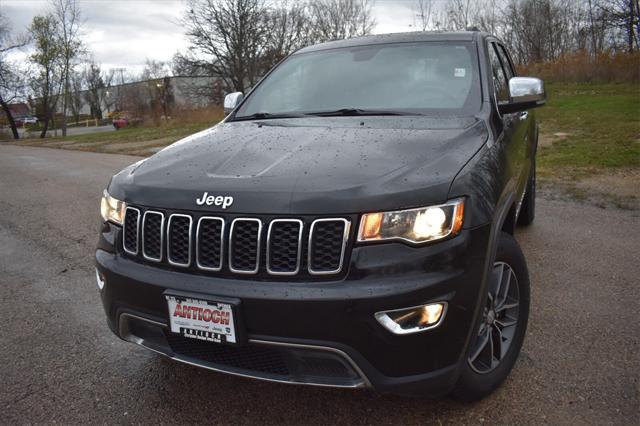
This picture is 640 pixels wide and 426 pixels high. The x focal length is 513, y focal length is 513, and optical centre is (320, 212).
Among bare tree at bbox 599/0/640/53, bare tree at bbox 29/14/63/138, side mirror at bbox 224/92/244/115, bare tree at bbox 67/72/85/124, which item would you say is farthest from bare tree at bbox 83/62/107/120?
side mirror at bbox 224/92/244/115

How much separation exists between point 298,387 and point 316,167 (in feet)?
3.70

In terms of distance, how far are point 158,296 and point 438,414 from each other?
1310 mm

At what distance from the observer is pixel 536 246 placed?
15.0 feet

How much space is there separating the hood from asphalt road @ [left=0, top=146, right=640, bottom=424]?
3.25ft

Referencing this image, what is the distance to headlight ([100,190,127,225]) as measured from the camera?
2363mm

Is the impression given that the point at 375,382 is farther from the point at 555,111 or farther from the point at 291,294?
the point at 555,111

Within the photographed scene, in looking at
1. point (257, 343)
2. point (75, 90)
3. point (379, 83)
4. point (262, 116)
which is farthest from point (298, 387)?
point (75, 90)

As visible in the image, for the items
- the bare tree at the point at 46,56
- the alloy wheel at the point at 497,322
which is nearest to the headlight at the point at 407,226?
the alloy wheel at the point at 497,322

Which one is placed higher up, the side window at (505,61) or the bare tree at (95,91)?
the bare tree at (95,91)

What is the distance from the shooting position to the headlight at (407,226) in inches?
74.4

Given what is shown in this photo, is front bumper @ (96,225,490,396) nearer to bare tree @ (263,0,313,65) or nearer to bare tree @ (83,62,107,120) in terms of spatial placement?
bare tree @ (263,0,313,65)

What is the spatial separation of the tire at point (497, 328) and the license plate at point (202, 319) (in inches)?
37.7

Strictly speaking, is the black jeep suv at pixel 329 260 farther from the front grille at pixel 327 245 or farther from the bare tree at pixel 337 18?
the bare tree at pixel 337 18

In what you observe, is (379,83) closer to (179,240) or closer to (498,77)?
(498,77)
